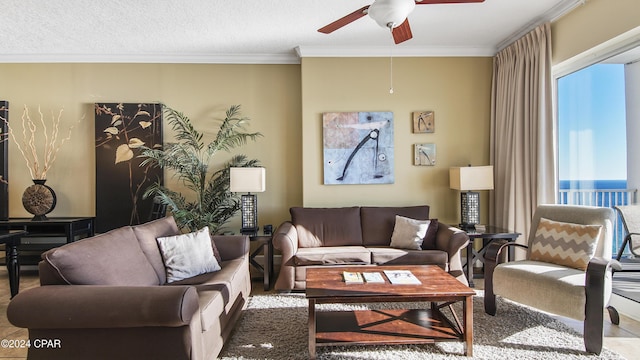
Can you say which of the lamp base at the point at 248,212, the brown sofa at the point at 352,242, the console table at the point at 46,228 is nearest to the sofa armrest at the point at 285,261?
the brown sofa at the point at 352,242

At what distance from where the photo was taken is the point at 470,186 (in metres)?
3.90

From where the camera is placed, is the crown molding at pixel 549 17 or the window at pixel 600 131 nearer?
the window at pixel 600 131

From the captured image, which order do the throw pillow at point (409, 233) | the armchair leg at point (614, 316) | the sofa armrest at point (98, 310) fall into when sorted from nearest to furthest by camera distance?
the sofa armrest at point (98, 310)
the armchair leg at point (614, 316)
the throw pillow at point (409, 233)

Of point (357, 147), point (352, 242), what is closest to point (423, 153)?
point (357, 147)

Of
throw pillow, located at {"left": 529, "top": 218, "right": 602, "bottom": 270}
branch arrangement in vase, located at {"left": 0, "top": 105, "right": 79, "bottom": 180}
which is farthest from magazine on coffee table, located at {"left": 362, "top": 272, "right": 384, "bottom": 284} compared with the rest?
branch arrangement in vase, located at {"left": 0, "top": 105, "right": 79, "bottom": 180}

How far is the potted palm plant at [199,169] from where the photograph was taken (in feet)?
13.4

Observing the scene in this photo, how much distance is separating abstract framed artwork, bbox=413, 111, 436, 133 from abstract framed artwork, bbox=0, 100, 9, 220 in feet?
17.2

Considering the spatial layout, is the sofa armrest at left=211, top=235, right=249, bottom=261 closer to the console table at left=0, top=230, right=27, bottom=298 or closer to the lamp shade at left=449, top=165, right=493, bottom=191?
the console table at left=0, top=230, right=27, bottom=298

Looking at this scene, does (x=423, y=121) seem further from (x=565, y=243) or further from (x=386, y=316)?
(x=386, y=316)

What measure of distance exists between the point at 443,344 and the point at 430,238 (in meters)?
1.53

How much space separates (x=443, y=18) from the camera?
3.56 meters

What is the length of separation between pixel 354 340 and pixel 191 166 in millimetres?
2886

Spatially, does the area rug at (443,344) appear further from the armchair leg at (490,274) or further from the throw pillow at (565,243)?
the throw pillow at (565,243)

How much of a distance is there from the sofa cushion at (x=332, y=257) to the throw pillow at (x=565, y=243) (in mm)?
1500
